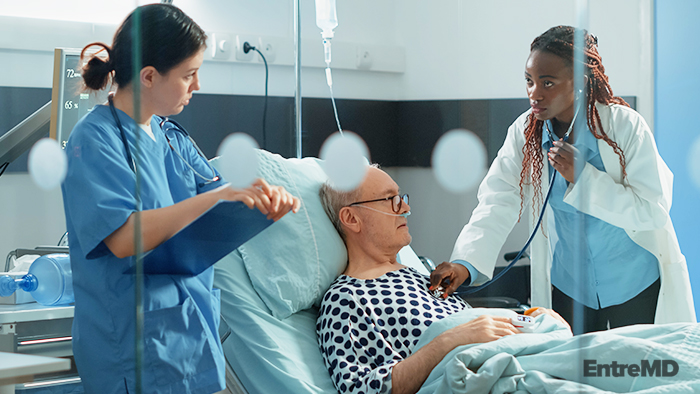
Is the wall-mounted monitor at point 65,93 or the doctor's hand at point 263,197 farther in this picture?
the wall-mounted monitor at point 65,93

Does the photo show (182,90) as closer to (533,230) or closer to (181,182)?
(181,182)

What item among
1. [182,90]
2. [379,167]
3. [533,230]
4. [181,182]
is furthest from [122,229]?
[533,230]

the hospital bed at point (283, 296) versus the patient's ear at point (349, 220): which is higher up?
the patient's ear at point (349, 220)

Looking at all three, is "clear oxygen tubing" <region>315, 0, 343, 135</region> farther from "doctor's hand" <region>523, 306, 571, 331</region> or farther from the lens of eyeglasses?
"doctor's hand" <region>523, 306, 571, 331</region>

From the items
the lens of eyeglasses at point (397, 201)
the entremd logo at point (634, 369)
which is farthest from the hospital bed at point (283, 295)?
the entremd logo at point (634, 369)

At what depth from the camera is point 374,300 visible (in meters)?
1.39

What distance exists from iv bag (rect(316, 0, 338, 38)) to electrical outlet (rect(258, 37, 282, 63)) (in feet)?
0.35

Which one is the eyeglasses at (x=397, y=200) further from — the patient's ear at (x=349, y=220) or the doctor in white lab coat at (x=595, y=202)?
the doctor in white lab coat at (x=595, y=202)

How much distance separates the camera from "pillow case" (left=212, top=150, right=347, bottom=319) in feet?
3.69

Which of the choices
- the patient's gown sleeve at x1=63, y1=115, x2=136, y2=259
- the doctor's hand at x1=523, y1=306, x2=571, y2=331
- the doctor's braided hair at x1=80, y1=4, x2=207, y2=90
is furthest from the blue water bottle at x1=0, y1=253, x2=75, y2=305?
the doctor's hand at x1=523, y1=306, x2=571, y2=331

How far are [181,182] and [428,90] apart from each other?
549mm

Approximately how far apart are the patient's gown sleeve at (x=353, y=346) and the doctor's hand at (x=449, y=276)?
0.17 m

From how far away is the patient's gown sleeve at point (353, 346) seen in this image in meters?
1.22

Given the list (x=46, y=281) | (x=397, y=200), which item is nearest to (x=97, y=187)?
(x=46, y=281)
